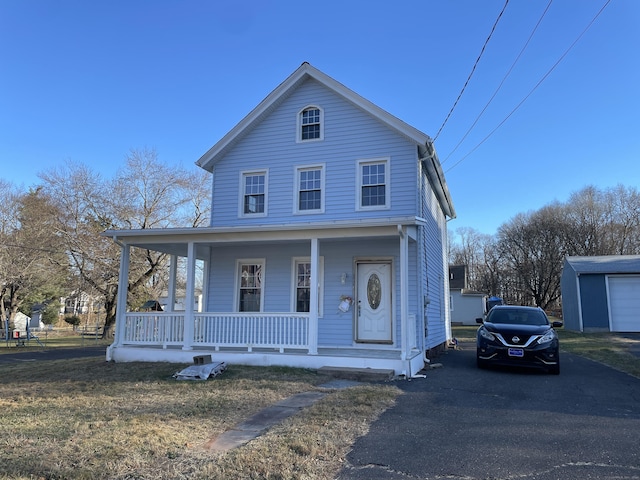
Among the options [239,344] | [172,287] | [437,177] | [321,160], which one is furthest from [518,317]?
[172,287]

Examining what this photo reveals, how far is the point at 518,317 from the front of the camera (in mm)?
10133

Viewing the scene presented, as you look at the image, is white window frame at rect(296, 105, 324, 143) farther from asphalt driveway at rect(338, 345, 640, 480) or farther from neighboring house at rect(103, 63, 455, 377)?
asphalt driveway at rect(338, 345, 640, 480)

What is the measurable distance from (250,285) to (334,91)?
19.0 ft

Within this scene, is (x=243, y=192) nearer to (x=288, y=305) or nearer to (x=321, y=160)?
(x=321, y=160)

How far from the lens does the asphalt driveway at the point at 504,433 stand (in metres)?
3.76

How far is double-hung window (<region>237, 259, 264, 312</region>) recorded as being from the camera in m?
11.9

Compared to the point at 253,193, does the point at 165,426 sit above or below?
below

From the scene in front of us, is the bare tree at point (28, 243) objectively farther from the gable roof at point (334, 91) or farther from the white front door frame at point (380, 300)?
the white front door frame at point (380, 300)

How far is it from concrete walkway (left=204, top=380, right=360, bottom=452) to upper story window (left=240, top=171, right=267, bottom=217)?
20.1 feet

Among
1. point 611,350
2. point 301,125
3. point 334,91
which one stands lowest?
point 611,350

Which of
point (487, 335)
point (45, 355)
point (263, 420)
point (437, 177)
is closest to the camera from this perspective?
point (263, 420)

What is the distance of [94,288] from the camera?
2478 centimetres

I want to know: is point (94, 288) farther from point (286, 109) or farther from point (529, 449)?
point (529, 449)

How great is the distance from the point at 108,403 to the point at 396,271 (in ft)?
22.6
